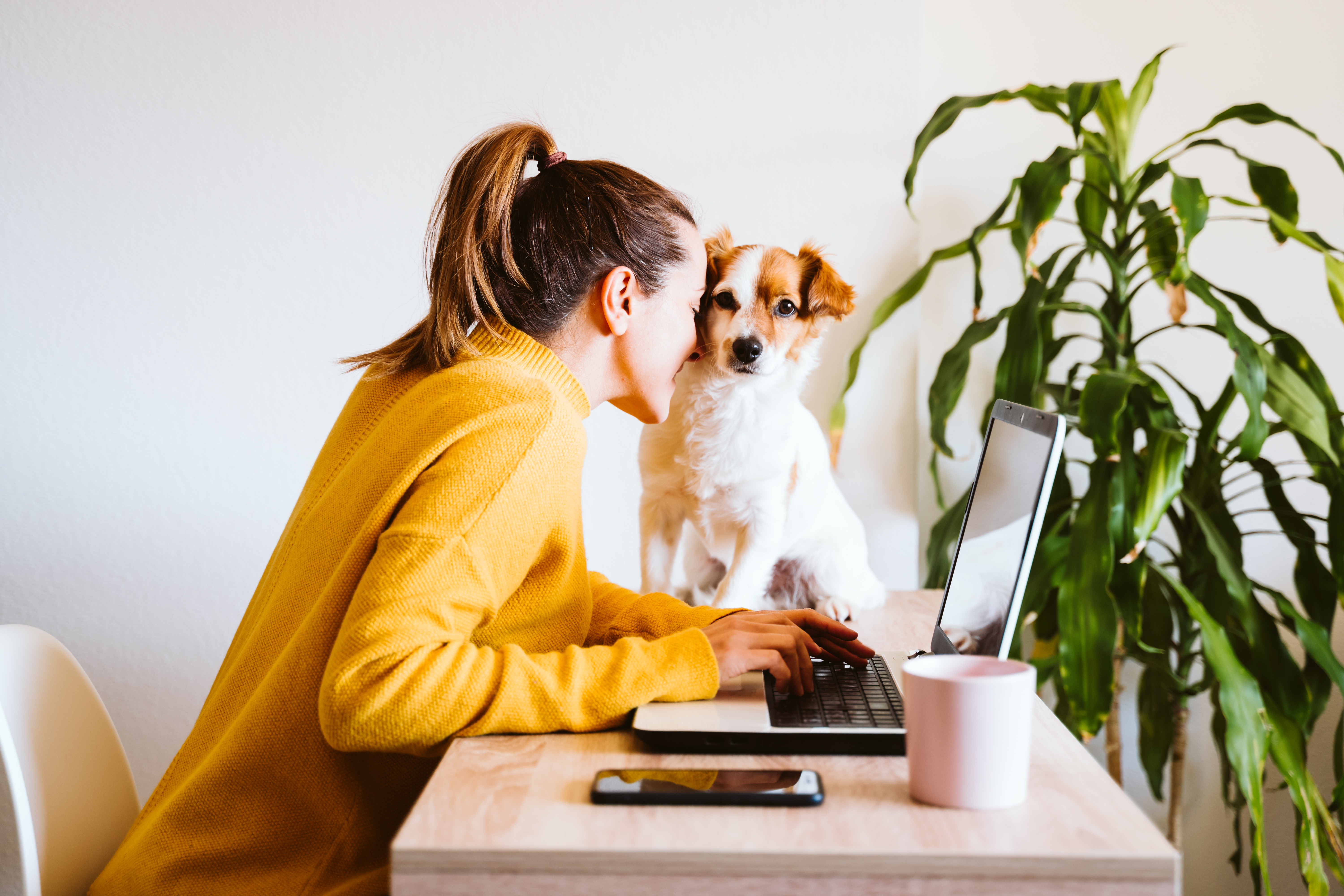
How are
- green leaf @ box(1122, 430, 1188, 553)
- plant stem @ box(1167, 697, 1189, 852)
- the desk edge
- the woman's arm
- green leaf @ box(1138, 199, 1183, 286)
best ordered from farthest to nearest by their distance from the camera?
1. plant stem @ box(1167, 697, 1189, 852)
2. green leaf @ box(1138, 199, 1183, 286)
3. green leaf @ box(1122, 430, 1188, 553)
4. the woman's arm
5. the desk edge

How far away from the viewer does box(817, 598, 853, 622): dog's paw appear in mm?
1349

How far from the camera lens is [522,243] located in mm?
931

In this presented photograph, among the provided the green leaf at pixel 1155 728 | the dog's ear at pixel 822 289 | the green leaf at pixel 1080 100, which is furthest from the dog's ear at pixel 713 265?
the green leaf at pixel 1155 728

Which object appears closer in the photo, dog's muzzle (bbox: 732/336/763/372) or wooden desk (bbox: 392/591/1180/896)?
wooden desk (bbox: 392/591/1180/896)

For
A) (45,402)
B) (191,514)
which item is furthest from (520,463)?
(45,402)

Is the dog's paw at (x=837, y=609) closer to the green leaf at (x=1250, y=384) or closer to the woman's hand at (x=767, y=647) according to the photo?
the woman's hand at (x=767, y=647)

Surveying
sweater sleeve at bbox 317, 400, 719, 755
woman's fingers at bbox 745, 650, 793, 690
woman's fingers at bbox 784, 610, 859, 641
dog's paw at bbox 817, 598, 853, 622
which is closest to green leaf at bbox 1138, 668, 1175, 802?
dog's paw at bbox 817, 598, 853, 622

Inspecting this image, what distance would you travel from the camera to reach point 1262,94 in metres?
1.86

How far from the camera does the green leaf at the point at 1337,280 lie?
1443mm

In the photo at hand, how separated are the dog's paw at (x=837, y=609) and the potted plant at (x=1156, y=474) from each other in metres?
0.32

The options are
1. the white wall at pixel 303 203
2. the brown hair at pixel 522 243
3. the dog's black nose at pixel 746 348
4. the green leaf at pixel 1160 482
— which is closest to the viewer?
the brown hair at pixel 522 243

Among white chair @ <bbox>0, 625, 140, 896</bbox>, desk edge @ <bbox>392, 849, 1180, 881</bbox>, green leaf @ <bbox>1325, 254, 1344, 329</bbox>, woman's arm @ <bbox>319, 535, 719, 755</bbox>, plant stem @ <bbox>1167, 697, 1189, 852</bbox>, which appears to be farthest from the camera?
plant stem @ <bbox>1167, 697, 1189, 852</bbox>

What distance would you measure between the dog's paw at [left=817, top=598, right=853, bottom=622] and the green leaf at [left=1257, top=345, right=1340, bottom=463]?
729mm

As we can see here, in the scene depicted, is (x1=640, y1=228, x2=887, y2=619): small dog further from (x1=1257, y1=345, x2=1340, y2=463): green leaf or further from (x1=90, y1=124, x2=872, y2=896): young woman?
(x1=1257, y1=345, x2=1340, y2=463): green leaf
